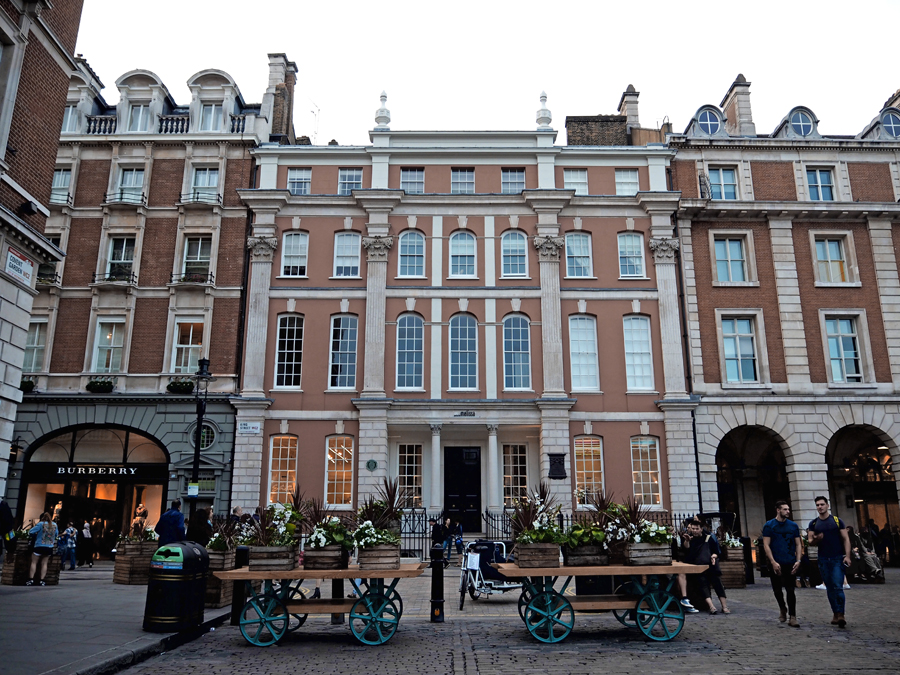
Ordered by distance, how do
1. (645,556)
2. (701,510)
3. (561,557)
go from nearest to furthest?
(645,556) → (561,557) → (701,510)

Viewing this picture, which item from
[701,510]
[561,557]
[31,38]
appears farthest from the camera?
[701,510]

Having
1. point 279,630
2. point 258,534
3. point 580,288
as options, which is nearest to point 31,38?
point 258,534

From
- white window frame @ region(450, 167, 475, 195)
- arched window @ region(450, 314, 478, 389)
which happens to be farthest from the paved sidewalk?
white window frame @ region(450, 167, 475, 195)

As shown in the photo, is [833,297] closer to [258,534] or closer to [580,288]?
[580,288]

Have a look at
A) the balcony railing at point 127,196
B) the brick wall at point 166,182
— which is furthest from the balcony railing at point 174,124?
the balcony railing at point 127,196

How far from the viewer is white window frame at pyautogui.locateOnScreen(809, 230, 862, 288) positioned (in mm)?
27719

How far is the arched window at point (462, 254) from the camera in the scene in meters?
27.8

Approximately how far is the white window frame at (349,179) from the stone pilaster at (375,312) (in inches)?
107

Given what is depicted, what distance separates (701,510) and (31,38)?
24.8 m

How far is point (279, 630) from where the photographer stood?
10.2m

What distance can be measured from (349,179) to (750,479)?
20.9 meters

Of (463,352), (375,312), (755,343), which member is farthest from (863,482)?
(375,312)

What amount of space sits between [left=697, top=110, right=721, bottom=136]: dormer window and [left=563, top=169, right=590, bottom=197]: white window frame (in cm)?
563

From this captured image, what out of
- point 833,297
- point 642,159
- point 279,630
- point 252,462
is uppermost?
point 642,159
